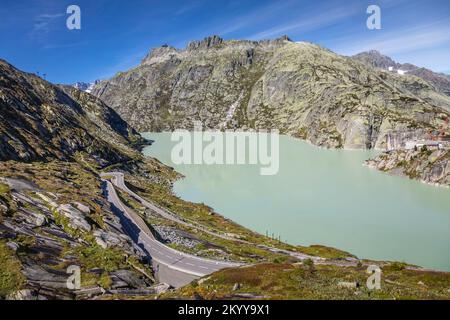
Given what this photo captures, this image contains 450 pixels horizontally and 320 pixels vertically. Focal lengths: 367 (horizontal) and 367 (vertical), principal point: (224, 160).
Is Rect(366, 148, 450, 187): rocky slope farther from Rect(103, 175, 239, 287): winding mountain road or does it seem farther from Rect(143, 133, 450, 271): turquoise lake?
Rect(103, 175, 239, 287): winding mountain road

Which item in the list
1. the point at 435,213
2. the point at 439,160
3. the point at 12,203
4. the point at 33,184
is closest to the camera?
the point at 12,203

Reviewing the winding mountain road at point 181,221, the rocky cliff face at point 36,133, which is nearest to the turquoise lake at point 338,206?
the winding mountain road at point 181,221

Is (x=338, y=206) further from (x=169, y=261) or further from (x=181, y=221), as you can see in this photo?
(x=169, y=261)

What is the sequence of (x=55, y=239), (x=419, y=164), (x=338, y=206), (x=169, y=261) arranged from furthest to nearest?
(x=419, y=164), (x=338, y=206), (x=169, y=261), (x=55, y=239)

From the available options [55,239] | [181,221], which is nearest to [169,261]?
[55,239]

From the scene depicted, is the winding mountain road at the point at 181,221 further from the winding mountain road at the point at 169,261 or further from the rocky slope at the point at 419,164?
the rocky slope at the point at 419,164

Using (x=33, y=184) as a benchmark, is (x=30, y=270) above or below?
below

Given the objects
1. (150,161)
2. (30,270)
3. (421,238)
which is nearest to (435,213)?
(421,238)
